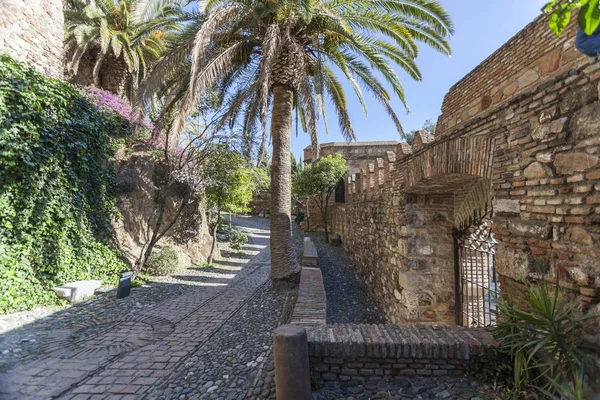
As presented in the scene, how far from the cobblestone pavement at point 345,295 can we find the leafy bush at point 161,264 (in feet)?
13.3

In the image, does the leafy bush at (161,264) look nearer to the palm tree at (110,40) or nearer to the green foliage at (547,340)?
the palm tree at (110,40)

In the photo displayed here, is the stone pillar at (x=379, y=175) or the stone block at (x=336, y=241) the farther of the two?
the stone block at (x=336, y=241)

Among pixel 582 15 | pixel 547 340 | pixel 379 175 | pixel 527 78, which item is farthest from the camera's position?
pixel 379 175

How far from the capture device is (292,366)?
79.4 inches

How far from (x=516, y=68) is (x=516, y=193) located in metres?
2.19

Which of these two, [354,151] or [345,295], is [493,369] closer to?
[345,295]

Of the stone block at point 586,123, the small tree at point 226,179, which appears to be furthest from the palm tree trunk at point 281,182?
the stone block at point 586,123

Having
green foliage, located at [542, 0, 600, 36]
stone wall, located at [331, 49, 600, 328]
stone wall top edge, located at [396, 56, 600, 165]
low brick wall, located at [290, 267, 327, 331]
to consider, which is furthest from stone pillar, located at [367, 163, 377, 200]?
green foliage, located at [542, 0, 600, 36]

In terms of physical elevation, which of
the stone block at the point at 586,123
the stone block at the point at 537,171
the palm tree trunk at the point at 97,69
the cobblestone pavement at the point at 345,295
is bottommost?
the cobblestone pavement at the point at 345,295

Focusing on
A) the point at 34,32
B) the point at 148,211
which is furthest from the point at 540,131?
the point at 34,32

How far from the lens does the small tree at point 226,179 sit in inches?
313

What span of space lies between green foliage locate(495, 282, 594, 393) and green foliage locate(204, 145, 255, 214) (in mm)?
6936

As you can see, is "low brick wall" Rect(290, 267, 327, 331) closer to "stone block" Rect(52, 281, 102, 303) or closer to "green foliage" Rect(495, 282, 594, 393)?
"green foliage" Rect(495, 282, 594, 393)

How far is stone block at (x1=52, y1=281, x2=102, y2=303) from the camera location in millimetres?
4766
